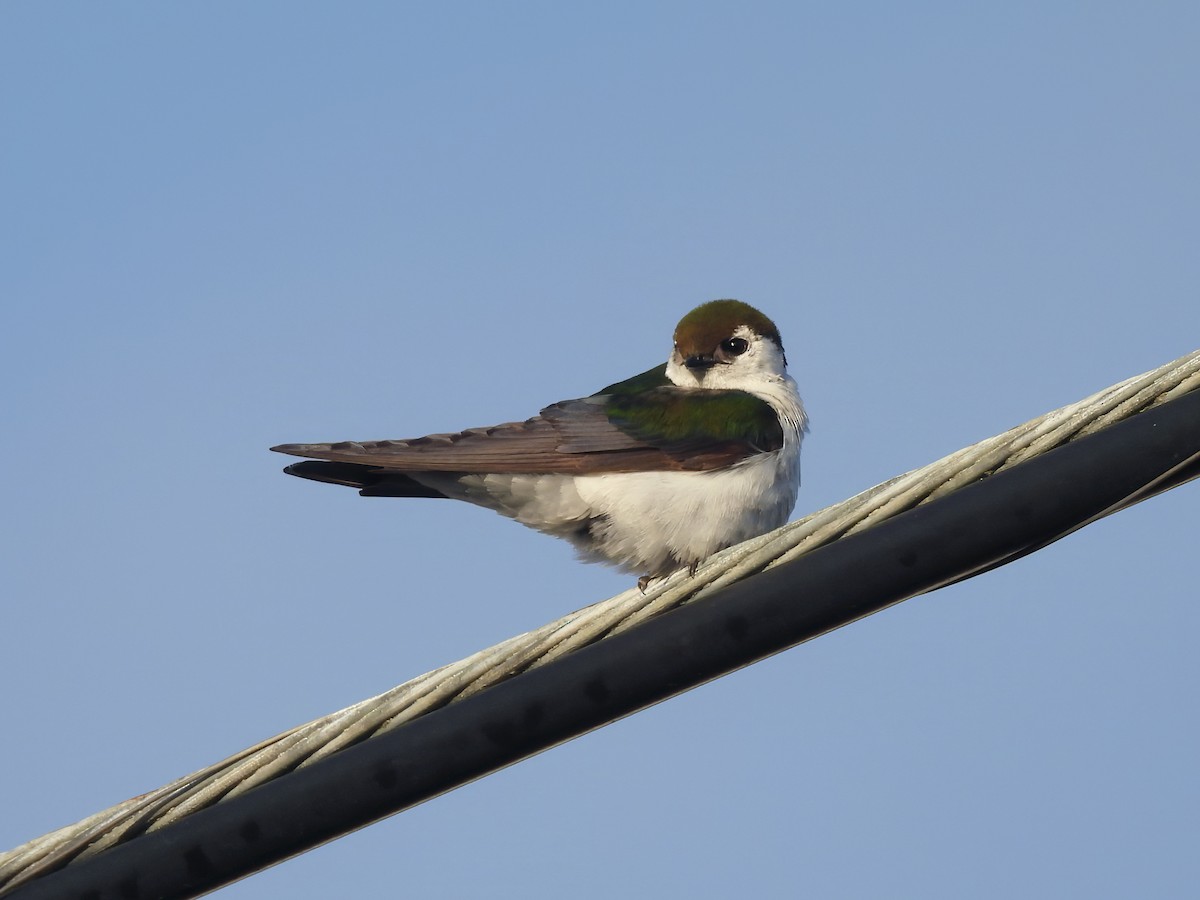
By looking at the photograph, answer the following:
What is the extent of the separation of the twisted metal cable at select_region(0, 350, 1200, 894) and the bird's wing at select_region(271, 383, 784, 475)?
264cm

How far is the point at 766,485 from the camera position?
19.8ft

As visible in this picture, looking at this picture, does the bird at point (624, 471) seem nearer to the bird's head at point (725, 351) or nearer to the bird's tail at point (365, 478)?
the bird's tail at point (365, 478)

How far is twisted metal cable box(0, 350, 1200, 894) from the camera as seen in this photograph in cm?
301

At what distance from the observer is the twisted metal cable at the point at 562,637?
301cm

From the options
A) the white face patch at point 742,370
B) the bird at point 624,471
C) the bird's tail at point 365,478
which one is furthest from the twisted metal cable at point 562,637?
the white face patch at point 742,370

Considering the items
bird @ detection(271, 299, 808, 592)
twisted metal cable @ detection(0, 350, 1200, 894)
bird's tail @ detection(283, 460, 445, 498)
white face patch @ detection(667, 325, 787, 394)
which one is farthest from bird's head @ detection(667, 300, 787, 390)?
twisted metal cable @ detection(0, 350, 1200, 894)

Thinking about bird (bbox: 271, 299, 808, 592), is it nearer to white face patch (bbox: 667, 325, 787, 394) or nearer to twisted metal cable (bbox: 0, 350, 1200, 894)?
white face patch (bbox: 667, 325, 787, 394)

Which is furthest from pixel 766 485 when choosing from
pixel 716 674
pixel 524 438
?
pixel 716 674

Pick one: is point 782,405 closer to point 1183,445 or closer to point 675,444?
point 675,444

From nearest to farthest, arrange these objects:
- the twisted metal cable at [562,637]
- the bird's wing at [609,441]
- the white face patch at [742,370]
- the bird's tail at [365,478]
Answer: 1. the twisted metal cable at [562,637]
2. the bird's tail at [365,478]
3. the bird's wing at [609,441]
4. the white face patch at [742,370]

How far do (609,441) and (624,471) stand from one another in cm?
18

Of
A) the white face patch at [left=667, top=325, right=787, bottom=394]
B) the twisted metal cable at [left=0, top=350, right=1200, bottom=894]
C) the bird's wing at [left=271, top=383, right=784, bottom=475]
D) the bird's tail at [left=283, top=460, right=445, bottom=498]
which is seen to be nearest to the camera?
the twisted metal cable at [left=0, top=350, right=1200, bottom=894]

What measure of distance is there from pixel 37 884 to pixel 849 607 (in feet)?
5.95

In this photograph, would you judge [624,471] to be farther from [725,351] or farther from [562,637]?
[562,637]
